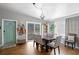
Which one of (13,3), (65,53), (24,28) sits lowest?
(65,53)

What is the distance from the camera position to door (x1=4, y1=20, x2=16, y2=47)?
164 centimetres

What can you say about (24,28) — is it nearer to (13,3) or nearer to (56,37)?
(13,3)

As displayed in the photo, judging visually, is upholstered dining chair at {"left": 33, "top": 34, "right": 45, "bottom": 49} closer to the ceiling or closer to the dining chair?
the dining chair

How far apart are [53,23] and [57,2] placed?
1.37ft

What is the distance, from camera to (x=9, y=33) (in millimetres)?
1674

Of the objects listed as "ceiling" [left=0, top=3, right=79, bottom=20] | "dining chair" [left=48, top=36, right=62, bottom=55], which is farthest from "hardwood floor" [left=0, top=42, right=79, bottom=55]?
"ceiling" [left=0, top=3, right=79, bottom=20]

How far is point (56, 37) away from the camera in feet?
5.67

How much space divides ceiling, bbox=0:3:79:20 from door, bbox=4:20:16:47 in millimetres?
290

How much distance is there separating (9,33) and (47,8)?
0.90 metres

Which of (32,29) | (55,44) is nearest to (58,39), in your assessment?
(55,44)

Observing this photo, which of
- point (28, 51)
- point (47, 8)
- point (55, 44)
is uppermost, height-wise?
point (47, 8)

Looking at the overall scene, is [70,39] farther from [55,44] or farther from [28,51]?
[28,51]

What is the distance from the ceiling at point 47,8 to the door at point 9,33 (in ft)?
0.95
